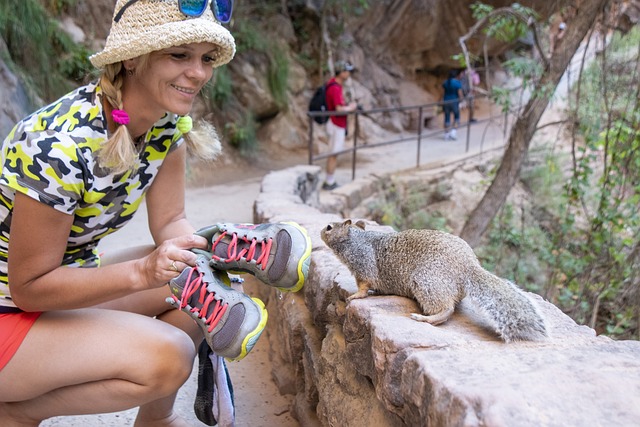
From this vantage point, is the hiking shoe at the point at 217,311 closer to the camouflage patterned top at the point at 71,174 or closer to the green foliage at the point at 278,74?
the camouflage patterned top at the point at 71,174

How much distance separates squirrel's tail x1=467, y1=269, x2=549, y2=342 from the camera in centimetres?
141

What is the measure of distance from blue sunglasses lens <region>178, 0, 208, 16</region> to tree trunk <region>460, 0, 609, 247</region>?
303 centimetres

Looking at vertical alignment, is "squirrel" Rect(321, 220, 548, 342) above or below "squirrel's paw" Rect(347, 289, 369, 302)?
above

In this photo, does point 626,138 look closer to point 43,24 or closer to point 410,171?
point 410,171

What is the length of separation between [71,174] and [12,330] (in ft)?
1.41

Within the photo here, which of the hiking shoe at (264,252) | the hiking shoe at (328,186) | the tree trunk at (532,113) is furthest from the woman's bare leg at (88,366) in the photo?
the hiking shoe at (328,186)

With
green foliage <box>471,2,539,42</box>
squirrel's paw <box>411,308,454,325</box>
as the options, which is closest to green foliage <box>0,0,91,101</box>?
green foliage <box>471,2,539,42</box>

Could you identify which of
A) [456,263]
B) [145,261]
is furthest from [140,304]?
[456,263]

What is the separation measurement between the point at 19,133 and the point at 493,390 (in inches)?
48.9

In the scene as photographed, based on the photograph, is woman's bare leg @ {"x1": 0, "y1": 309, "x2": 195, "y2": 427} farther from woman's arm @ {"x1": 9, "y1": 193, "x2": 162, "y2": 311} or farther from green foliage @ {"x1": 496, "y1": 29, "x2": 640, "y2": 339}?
green foliage @ {"x1": 496, "y1": 29, "x2": 640, "y2": 339}

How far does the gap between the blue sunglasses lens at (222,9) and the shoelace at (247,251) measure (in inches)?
24.1

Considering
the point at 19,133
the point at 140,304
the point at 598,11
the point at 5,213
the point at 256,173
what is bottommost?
Result: the point at 256,173

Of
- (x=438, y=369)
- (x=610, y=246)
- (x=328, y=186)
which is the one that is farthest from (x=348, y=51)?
(x=438, y=369)

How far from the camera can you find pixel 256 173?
828cm
